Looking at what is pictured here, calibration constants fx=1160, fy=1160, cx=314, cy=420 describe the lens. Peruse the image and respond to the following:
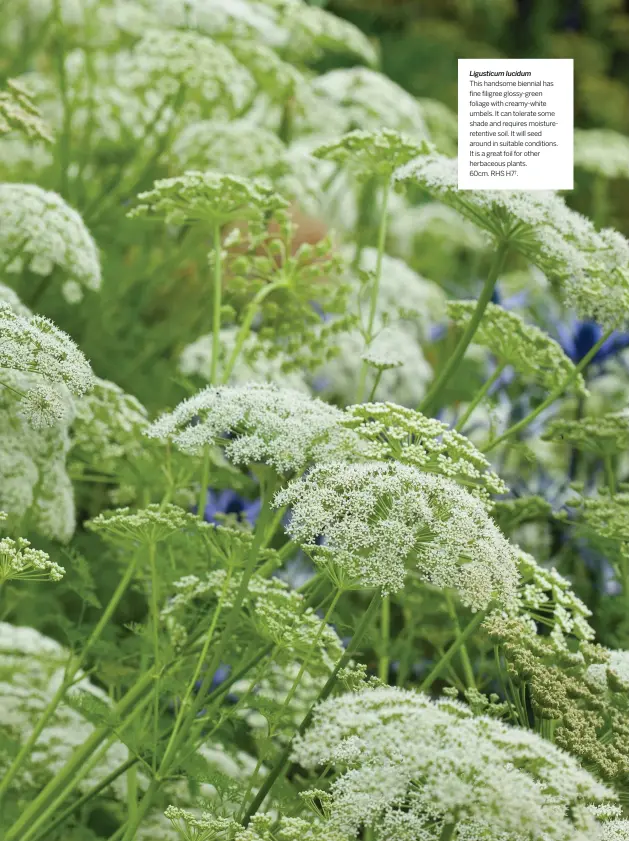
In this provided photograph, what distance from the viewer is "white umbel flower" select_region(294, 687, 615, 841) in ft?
4.16

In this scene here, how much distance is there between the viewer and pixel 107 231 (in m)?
3.11

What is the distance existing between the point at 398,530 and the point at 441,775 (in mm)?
376

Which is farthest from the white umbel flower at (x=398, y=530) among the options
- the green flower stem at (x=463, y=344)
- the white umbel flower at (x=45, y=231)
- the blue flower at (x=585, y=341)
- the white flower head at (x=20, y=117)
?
the blue flower at (x=585, y=341)

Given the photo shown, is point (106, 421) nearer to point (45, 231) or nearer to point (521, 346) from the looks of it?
point (45, 231)

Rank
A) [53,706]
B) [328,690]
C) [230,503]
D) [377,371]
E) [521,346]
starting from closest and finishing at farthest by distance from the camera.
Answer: [328,690] → [53,706] → [521,346] → [230,503] → [377,371]

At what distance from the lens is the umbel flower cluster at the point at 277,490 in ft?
5.15

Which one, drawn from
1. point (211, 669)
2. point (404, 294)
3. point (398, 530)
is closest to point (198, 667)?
point (211, 669)

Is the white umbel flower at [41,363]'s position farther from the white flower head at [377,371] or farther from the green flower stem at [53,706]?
the white flower head at [377,371]

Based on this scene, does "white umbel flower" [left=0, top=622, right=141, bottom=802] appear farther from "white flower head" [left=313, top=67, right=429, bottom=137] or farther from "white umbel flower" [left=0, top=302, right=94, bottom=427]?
"white flower head" [left=313, top=67, right=429, bottom=137]

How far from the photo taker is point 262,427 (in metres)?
1.75

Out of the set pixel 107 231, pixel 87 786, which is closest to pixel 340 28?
pixel 107 231

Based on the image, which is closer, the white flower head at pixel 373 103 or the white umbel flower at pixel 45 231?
the white umbel flower at pixel 45 231

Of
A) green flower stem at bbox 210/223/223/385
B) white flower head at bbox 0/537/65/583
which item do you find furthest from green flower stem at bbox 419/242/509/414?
white flower head at bbox 0/537/65/583

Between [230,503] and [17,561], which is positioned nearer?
[17,561]
